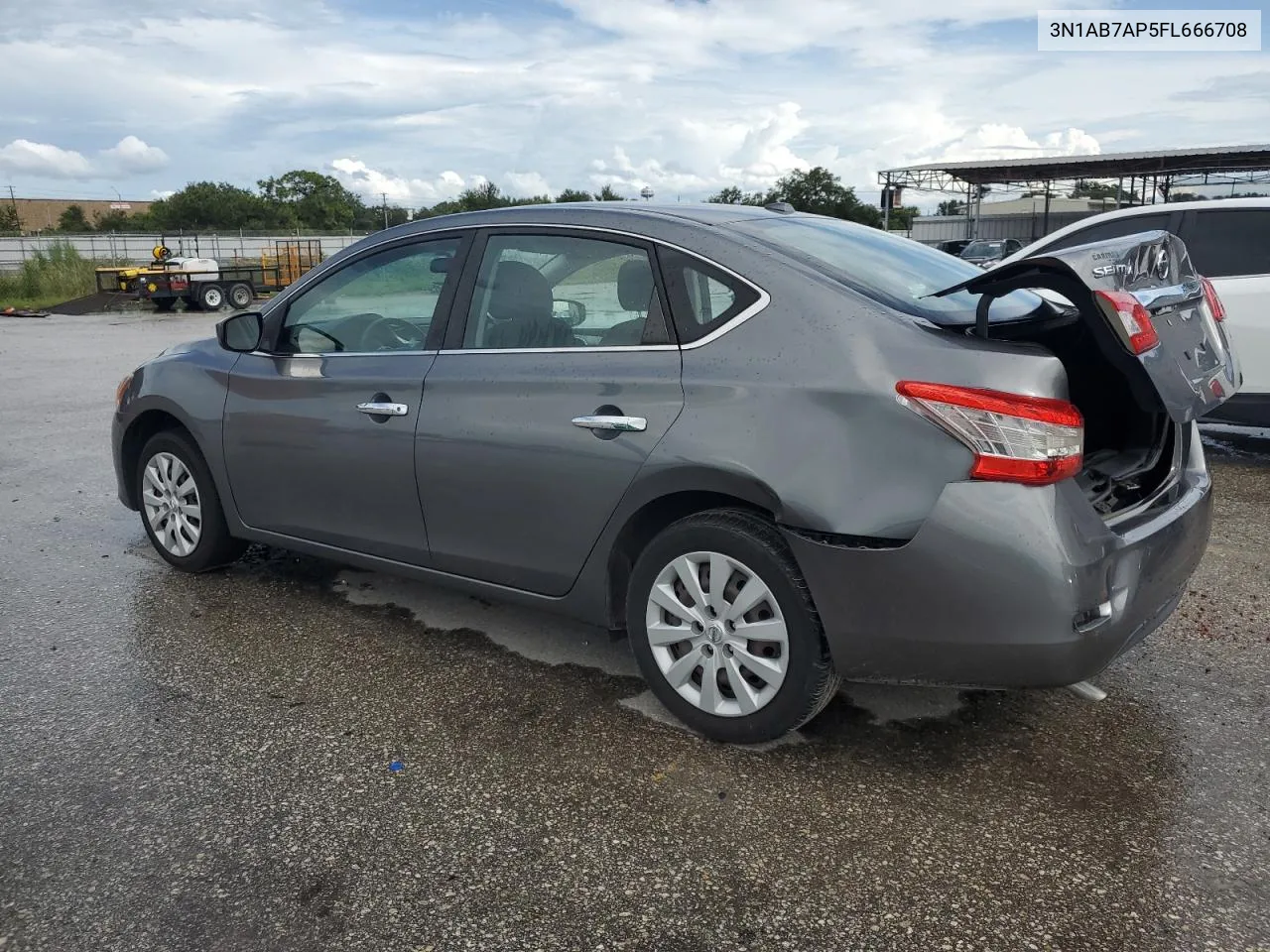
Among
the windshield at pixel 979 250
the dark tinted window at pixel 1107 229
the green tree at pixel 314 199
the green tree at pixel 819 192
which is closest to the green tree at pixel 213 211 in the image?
the green tree at pixel 314 199

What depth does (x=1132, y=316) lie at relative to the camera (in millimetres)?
2838

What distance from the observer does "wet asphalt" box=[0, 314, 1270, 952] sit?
8.18 ft

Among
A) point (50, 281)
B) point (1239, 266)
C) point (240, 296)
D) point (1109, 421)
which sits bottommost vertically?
point (1109, 421)

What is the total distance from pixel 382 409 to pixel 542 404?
2.54 ft

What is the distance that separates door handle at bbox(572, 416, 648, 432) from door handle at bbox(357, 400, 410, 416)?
83 cm

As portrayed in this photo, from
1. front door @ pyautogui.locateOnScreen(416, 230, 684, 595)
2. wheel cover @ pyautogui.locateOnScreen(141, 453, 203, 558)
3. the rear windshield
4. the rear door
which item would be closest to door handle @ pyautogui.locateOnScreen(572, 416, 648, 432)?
front door @ pyautogui.locateOnScreen(416, 230, 684, 595)

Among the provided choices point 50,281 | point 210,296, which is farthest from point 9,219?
point 210,296

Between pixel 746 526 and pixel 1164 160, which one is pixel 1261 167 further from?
pixel 746 526

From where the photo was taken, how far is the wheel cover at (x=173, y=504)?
193 inches

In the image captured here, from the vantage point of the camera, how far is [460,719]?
3.52 meters

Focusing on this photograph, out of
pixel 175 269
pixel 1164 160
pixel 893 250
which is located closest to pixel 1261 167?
pixel 1164 160

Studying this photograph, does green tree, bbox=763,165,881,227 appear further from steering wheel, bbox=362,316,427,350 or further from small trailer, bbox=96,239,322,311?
steering wheel, bbox=362,316,427,350

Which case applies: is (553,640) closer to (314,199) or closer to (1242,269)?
(1242,269)

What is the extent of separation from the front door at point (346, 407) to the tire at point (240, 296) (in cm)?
2499
